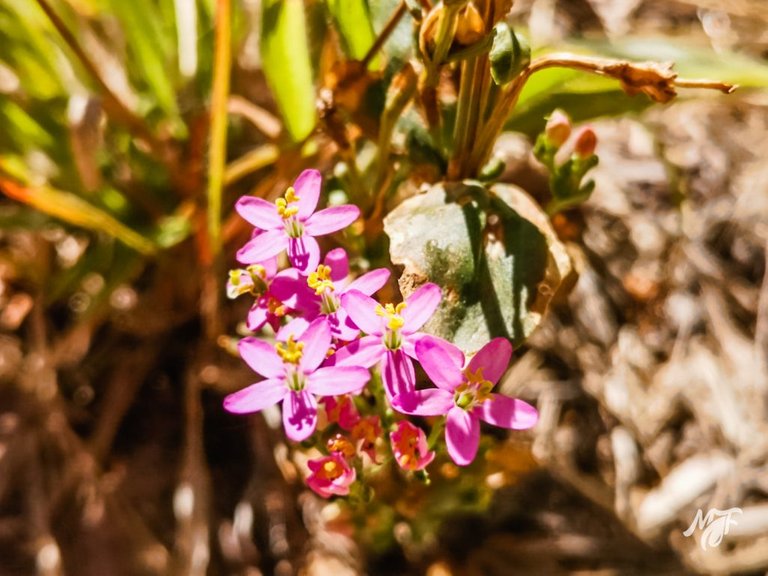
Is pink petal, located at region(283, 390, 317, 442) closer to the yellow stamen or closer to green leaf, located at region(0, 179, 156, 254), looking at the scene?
the yellow stamen

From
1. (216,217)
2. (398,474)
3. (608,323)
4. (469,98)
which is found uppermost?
(469,98)

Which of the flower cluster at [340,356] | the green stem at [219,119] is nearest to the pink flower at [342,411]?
the flower cluster at [340,356]

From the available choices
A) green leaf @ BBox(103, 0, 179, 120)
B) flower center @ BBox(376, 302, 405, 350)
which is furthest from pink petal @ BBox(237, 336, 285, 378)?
green leaf @ BBox(103, 0, 179, 120)

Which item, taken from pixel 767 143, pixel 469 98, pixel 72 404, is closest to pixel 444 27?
pixel 469 98

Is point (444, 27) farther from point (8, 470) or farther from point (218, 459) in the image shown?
point (8, 470)

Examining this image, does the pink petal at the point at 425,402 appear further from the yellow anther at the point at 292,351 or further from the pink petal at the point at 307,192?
the pink petal at the point at 307,192
